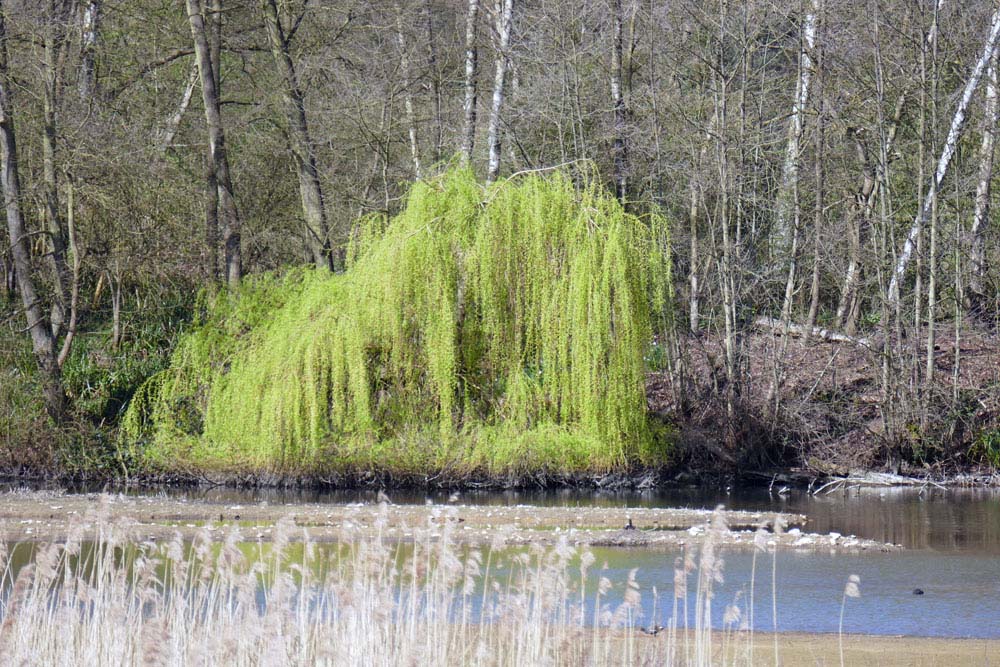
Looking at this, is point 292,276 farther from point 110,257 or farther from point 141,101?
point 141,101

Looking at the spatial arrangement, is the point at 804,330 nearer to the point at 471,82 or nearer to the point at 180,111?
the point at 471,82

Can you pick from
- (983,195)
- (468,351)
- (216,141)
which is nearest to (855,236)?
(983,195)

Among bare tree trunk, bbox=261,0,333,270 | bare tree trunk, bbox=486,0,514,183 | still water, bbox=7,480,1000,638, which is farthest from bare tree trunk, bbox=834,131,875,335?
bare tree trunk, bbox=261,0,333,270

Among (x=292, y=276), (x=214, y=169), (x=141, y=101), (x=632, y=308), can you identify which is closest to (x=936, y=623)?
(x=632, y=308)

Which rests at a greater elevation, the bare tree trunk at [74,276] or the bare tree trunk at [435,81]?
the bare tree trunk at [435,81]

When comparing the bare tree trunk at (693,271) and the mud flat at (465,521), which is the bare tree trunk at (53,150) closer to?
the mud flat at (465,521)

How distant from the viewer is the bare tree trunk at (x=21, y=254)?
20.7m

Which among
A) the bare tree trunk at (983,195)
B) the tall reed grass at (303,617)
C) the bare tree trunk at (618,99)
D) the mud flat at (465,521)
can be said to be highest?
the bare tree trunk at (618,99)

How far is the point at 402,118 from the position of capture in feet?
82.2

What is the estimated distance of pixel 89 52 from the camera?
2330cm

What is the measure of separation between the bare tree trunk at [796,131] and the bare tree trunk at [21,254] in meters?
13.6

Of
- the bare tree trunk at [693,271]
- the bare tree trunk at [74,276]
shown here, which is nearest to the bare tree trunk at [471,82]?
the bare tree trunk at [693,271]

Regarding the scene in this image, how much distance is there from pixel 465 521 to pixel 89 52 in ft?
45.9

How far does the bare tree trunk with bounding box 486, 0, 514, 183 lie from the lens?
898 inches
